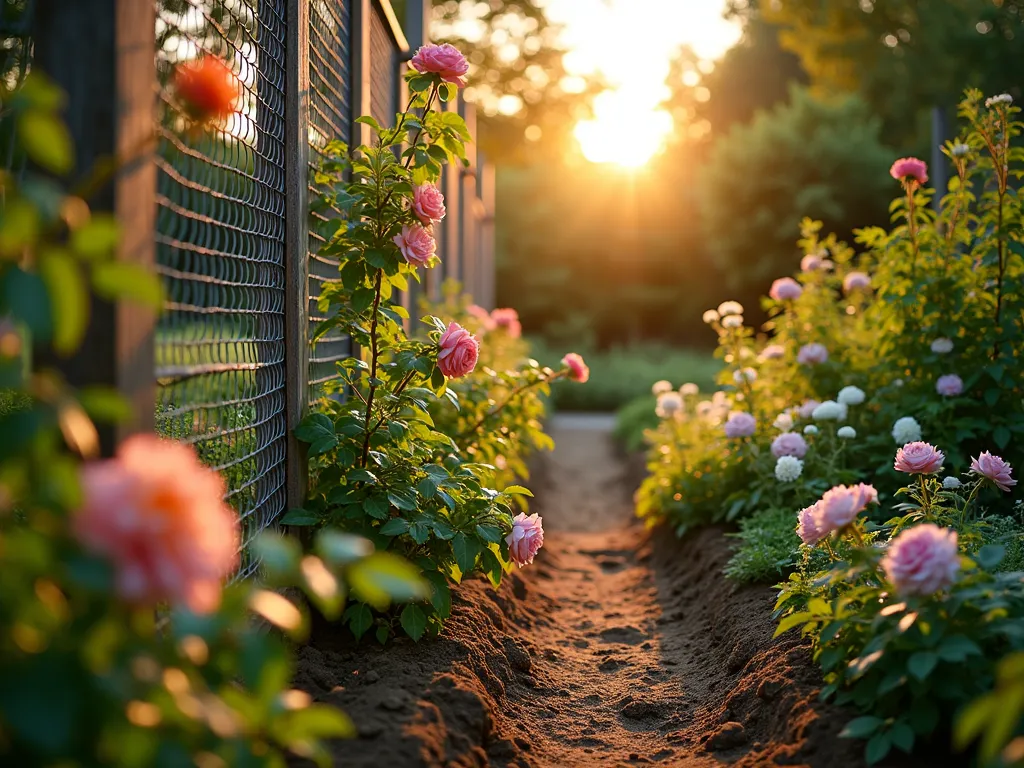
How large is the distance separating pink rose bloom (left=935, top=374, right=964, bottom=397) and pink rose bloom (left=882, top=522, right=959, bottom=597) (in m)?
2.52

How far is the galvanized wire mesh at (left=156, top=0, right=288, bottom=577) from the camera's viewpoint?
1956mm

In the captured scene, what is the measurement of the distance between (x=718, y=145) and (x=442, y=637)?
19635 mm

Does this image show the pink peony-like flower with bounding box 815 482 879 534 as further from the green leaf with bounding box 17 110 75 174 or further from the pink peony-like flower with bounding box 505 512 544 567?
the green leaf with bounding box 17 110 75 174

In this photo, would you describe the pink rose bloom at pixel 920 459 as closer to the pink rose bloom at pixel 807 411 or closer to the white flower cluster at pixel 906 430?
the white flower cluster at pixel 906 430

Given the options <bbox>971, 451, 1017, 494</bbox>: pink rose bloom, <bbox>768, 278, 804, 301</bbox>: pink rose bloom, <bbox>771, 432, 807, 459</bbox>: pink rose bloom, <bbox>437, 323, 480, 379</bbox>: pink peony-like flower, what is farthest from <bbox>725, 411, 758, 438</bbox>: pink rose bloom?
<bbox>437, 323, 480, 379</bbox>: pink peony-like flower

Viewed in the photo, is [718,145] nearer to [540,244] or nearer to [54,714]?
[540,244]

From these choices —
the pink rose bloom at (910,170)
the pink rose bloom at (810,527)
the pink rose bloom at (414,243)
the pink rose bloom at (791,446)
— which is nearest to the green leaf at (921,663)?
the pink rose bloom at (810,527)

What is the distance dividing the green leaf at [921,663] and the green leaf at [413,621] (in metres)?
1.26

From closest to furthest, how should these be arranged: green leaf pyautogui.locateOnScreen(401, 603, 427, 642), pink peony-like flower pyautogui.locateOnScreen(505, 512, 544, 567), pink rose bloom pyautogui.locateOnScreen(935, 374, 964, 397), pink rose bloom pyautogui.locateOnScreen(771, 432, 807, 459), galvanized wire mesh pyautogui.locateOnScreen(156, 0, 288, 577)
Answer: galvanized wire mesh pyautogui.locateOnScreen(156, 0, 288, 577) < green leaf pyautogui.locateOnScreen(401, 603, 427, 642) < pink peony-like flower pyautogui.locateOnScreen(505, 512, 544, 567) < pink rose bloom pyautogui.locateOnScreen(771, 432, 807, 459) < pink rose bloom pyautogui.locateOnScreen(935, 374, 964, 397)

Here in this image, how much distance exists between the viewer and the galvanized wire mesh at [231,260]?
196cm

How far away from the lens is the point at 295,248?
278 centimetres

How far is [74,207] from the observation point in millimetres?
1228

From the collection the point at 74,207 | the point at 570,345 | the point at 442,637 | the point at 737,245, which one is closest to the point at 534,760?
the point at 442,637

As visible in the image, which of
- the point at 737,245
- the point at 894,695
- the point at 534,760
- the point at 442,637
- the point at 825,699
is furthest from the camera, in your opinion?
the point at 737,245
